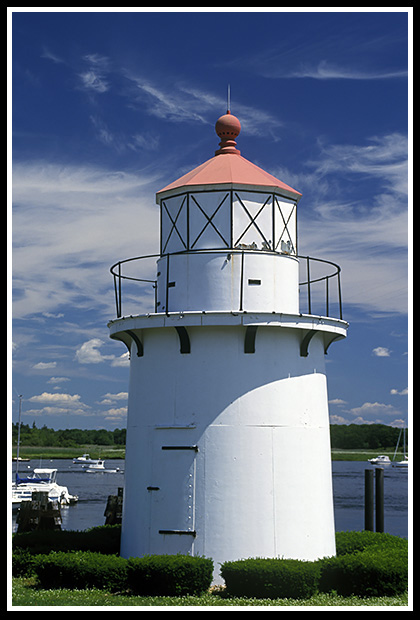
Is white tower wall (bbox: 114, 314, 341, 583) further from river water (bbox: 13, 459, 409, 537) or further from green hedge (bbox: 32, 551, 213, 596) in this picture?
river water (bbox: 13, 459, 409, 537)

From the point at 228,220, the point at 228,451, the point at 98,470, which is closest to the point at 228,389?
the point at 228,451

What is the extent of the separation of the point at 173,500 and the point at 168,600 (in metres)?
2.49

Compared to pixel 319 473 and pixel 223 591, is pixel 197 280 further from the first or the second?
pixel 223 591

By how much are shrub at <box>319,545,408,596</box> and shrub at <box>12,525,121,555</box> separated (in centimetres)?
557

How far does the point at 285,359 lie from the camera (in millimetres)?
17906

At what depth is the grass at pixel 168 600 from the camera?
1496 cm

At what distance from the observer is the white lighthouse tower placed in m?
17.1

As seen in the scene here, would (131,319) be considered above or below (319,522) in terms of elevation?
above

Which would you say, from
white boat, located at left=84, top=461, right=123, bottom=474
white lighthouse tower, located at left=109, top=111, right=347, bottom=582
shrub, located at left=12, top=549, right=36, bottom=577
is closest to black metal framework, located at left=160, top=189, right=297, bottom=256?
Answer: white lighthouse tower, located at left=109, top=111, right=347, bottom=582

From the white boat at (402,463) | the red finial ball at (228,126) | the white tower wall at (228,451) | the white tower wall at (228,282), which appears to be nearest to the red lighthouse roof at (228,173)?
the red finial ball at (228,126)

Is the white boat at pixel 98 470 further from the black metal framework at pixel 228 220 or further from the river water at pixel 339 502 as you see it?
the black metal framework at pixel 228 220

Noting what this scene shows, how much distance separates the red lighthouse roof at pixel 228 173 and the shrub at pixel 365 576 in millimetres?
8762
